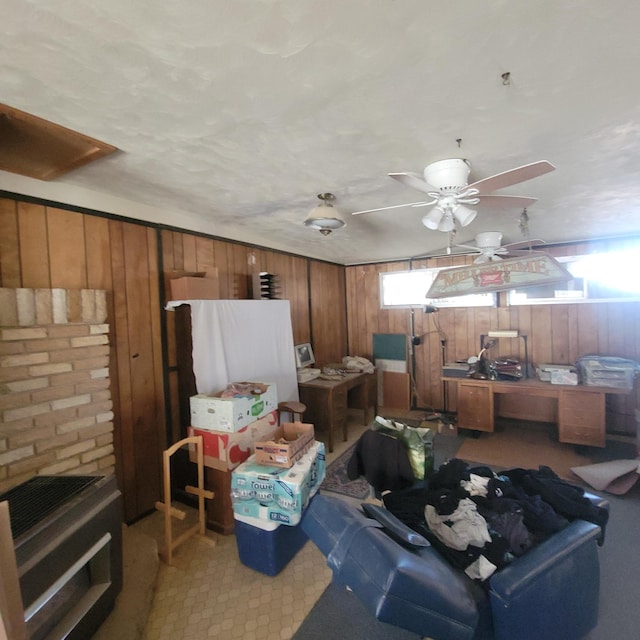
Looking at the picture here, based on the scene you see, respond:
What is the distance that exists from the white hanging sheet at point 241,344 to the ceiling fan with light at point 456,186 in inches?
66.8

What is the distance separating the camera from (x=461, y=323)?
4699mm

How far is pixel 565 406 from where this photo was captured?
352cm

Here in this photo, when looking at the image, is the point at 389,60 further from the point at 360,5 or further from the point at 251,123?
the point at 251,123

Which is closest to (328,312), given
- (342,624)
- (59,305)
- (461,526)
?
(59,305)

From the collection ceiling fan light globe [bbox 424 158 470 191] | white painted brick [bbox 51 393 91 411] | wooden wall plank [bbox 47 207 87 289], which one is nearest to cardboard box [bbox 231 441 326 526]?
white painted brick [bbox 51 393 91 411]

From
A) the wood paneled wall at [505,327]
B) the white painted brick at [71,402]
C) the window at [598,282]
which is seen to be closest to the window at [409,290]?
the wood paneled wall at [505,327]

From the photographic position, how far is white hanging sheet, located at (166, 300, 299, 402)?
2.60 metres

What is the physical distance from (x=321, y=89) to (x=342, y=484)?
2.96 metres

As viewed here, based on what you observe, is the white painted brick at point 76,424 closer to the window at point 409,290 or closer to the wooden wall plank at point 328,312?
the wooden wall plank at point 328,312

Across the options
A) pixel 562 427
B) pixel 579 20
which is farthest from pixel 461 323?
pixel 579 20

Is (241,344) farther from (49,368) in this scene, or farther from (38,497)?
(38,497)

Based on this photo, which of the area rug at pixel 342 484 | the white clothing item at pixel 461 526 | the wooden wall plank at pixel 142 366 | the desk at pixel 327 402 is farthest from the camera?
the desk at pixel 327 402

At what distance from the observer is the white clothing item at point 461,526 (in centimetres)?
156

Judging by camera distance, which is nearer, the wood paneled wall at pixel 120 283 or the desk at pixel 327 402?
the wood paneled wall at pixel 120 283
